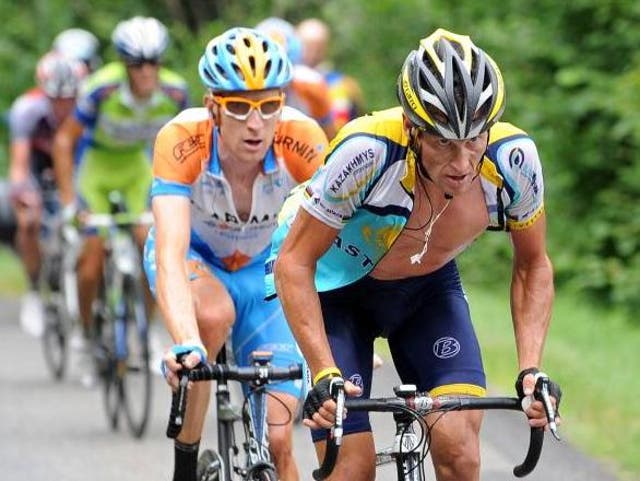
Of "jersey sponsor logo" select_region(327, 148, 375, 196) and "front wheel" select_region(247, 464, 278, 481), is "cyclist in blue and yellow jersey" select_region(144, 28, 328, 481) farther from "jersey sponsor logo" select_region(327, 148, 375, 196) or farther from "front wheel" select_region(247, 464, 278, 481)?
"jersey sponsor logo" select_region(327, 148, 375, 196)

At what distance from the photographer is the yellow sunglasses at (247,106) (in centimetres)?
725

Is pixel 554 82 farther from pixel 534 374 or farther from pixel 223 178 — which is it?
pixel 534 374

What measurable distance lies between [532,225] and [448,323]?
1.39ft

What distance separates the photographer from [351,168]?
223 inches

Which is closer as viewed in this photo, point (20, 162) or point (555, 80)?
point (20, 162)

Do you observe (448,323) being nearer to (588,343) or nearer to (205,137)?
(205,137)

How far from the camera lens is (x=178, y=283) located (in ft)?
22.5

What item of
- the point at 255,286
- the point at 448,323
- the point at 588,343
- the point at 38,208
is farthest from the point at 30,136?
the point at 448,323

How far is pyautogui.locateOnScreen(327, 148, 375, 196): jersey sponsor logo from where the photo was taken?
18.6 ft

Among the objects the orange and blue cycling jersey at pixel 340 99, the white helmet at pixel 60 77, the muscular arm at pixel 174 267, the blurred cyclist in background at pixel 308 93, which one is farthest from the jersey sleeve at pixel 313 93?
the muscular arm at pixel 174 267

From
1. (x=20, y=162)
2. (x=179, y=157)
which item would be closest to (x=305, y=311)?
(x=179, y=157)

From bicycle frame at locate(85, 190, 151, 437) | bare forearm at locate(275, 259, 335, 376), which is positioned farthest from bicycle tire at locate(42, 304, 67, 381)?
bare forearm at locate(275, 259, 335, 376)

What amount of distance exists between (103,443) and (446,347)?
4793 millimetres

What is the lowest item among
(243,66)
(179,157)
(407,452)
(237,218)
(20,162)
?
(407,452)
